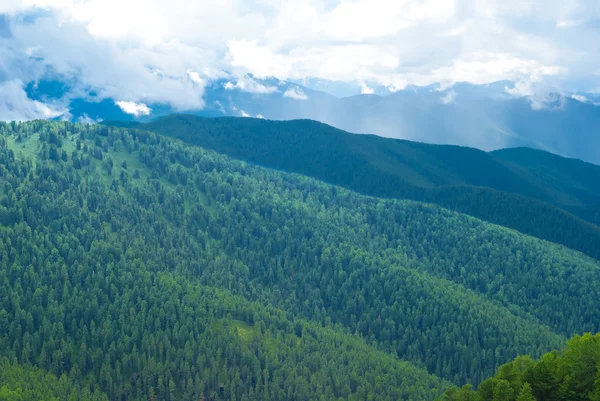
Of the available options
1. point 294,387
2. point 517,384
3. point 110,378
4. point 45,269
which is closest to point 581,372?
point 517,384

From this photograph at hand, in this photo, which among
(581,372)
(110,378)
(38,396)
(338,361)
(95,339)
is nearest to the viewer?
(581,372)

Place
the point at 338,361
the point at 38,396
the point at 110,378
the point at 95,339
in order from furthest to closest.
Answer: the point at 338,361, the point at 95,339, the point at 110,378, the point at 38,396

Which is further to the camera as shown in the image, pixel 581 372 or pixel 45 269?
pixel 45 269

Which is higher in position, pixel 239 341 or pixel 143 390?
pixel 239 341

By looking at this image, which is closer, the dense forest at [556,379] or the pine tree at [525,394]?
the pine tree at [525,394]

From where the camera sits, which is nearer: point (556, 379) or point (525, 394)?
point (525, 394)

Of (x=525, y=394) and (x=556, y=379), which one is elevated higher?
(x=556, y=379)

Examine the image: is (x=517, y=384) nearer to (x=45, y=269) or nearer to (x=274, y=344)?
(x=274, y=344)

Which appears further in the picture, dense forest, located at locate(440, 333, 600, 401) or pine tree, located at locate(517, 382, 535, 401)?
dense forest, located at locate(440, 333, 600, 401)
